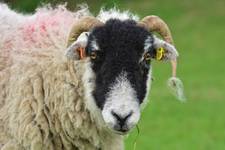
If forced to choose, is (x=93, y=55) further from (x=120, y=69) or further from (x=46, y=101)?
(x=46, y=101)

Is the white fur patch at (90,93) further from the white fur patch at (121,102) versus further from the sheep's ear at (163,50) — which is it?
the sheep's ear at (163,50)

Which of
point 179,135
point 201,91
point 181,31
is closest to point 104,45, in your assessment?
point 179,135

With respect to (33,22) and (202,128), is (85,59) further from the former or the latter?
(202,128)

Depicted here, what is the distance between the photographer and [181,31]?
30.1 meters

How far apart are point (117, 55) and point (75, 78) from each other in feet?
1.90

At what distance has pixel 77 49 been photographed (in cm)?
664

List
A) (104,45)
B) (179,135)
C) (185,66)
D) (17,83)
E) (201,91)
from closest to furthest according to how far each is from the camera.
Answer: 1. (104,45)
2. (17,83)
3. (179,135)
4. (201,91)
5. (185,66)

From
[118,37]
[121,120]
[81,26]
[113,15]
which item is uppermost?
[113,15]

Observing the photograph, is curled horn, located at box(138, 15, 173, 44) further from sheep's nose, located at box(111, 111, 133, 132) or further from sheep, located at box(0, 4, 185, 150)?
sheep's nose, located at box(111, 111, 133, 132)

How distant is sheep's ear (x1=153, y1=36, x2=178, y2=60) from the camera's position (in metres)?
6.78

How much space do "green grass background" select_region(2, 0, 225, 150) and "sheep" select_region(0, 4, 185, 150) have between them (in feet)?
2.81

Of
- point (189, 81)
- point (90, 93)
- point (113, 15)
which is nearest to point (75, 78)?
point (90, 93)

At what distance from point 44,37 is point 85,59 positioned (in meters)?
0.63

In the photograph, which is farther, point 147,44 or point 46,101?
point 46,101
